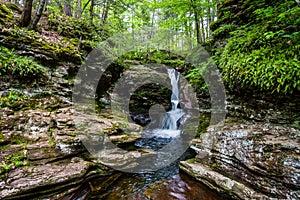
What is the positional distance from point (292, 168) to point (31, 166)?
4835 mm

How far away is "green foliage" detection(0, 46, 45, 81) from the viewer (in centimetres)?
428

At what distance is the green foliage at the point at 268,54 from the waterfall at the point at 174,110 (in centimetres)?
377

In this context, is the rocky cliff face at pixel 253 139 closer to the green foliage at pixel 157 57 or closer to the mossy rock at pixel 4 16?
the green foliage at pixel 157 57

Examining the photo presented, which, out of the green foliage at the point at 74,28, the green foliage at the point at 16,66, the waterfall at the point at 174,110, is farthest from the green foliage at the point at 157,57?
the green foliage at the point at 16,66

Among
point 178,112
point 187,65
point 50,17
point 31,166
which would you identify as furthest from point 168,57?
point 31,166

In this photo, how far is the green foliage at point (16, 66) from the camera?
169 inches

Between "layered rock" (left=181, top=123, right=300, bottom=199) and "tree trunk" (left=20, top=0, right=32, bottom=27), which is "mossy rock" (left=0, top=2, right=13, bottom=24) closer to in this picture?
"tree trunk" (left=20, top=0, right=32, bottom=27)

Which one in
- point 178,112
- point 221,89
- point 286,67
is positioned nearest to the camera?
point 286,67

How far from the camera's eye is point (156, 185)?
12.6ft

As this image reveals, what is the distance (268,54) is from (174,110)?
567 cm

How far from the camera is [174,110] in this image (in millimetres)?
9094

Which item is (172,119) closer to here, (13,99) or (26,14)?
(13,99)

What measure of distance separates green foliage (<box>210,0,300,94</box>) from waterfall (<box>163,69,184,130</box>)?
12.4 ft

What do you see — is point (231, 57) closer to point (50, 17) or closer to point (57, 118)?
point (57, 118)
